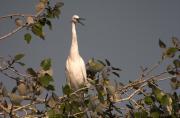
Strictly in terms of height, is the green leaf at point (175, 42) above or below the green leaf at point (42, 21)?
below

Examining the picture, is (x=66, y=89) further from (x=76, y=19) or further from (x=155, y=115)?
(x=76, y=19)

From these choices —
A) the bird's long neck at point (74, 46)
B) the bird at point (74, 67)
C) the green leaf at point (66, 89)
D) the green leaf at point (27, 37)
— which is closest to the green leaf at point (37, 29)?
the green leaf at point (27, 37)

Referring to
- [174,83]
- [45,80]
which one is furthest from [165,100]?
[45,80]

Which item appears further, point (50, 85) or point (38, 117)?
point (38, 117)

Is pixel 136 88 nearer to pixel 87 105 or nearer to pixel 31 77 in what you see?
pixel 87 105

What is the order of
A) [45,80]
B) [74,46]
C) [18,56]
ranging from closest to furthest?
[45,80] < [18,56] < [74,46]

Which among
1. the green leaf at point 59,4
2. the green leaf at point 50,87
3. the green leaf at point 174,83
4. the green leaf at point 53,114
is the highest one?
the green leaf at point 59,4

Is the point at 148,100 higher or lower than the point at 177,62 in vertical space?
lower

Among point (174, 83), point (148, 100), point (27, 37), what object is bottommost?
point (148, 100)

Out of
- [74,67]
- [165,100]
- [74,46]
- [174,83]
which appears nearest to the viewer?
[165,100]

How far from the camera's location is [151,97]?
Result: 2.92 m

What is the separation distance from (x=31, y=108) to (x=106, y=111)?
0.60 metres

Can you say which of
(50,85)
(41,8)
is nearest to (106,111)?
(50,85)

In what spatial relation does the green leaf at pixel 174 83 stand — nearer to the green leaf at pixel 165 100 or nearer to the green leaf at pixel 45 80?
the green leaf at pixel 165 100
